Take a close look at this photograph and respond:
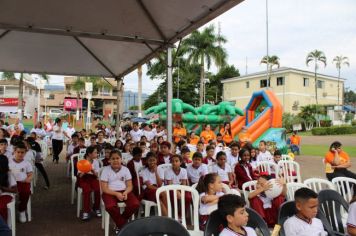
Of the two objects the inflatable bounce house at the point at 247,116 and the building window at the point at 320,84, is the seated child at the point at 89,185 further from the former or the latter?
the building window at the point at 320,84

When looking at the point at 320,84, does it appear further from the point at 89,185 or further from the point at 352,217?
the point at 352,217

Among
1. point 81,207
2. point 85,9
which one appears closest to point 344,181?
point 81,207

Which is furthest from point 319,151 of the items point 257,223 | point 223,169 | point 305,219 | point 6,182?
point 6,182

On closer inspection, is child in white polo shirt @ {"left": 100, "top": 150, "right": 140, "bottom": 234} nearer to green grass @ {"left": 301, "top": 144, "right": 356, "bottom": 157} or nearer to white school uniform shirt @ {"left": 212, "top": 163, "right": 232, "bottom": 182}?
white school uniform shirt @ {"left": 212, "top": 163, "right": 232, "bottom": 182}

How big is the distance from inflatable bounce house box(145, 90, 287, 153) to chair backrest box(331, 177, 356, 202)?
8.89 m

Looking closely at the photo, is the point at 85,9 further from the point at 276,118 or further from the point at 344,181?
the point at 276,118

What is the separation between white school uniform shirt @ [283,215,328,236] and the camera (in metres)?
2.75

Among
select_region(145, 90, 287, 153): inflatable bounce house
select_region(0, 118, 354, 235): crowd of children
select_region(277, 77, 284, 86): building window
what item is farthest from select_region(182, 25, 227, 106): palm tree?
select_region(0, 118, 354, 235): crowd of children

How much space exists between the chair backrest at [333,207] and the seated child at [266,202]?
0.82 m

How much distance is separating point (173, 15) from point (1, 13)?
2.90 metres

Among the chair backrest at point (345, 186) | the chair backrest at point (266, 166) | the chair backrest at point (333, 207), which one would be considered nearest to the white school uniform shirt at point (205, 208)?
the chair backrest at point (333, 207)

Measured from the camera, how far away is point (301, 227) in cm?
276

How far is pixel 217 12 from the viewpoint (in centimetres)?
442

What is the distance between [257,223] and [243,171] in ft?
9.59
